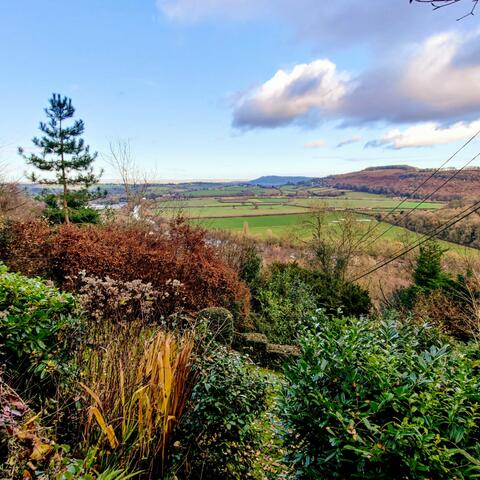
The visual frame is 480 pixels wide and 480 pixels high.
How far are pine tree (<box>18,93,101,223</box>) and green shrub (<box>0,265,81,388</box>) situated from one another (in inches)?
599

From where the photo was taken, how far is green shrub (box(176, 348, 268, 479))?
267cm

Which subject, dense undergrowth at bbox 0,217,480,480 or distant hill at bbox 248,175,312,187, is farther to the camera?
distant hill at bbox 248,175,312,187

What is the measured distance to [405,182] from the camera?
30078mm

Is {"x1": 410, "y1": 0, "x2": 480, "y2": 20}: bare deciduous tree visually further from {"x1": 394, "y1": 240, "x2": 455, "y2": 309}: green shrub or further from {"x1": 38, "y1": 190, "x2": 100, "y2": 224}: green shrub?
{"x1": 38, "y1": 190, "x2": 100, "y2": 224}: green shrub

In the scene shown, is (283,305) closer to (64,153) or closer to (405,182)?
(64,153)

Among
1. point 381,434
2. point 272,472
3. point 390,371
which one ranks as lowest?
point 272,472

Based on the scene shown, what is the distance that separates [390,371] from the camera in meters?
2.01

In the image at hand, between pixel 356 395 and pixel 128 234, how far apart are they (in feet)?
26.0

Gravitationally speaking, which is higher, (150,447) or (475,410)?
(475,410)

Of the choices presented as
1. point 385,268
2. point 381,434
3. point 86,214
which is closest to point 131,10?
point 381,434

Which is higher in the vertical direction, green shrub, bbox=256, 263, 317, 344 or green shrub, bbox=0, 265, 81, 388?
green shrub, bbox=0, 265, 81, 388

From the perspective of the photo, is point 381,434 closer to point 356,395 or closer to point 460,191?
point 356,395

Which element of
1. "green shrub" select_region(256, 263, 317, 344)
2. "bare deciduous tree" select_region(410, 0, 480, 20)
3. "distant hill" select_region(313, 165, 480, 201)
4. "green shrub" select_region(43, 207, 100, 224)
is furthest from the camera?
"distant hill" select_region(313, 165, 480, 201)

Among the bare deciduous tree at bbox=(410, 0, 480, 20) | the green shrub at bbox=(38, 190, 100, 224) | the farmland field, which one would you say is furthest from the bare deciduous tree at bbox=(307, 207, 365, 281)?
the bare deciduous tree at bbox=(410, 0, 480, 20)
